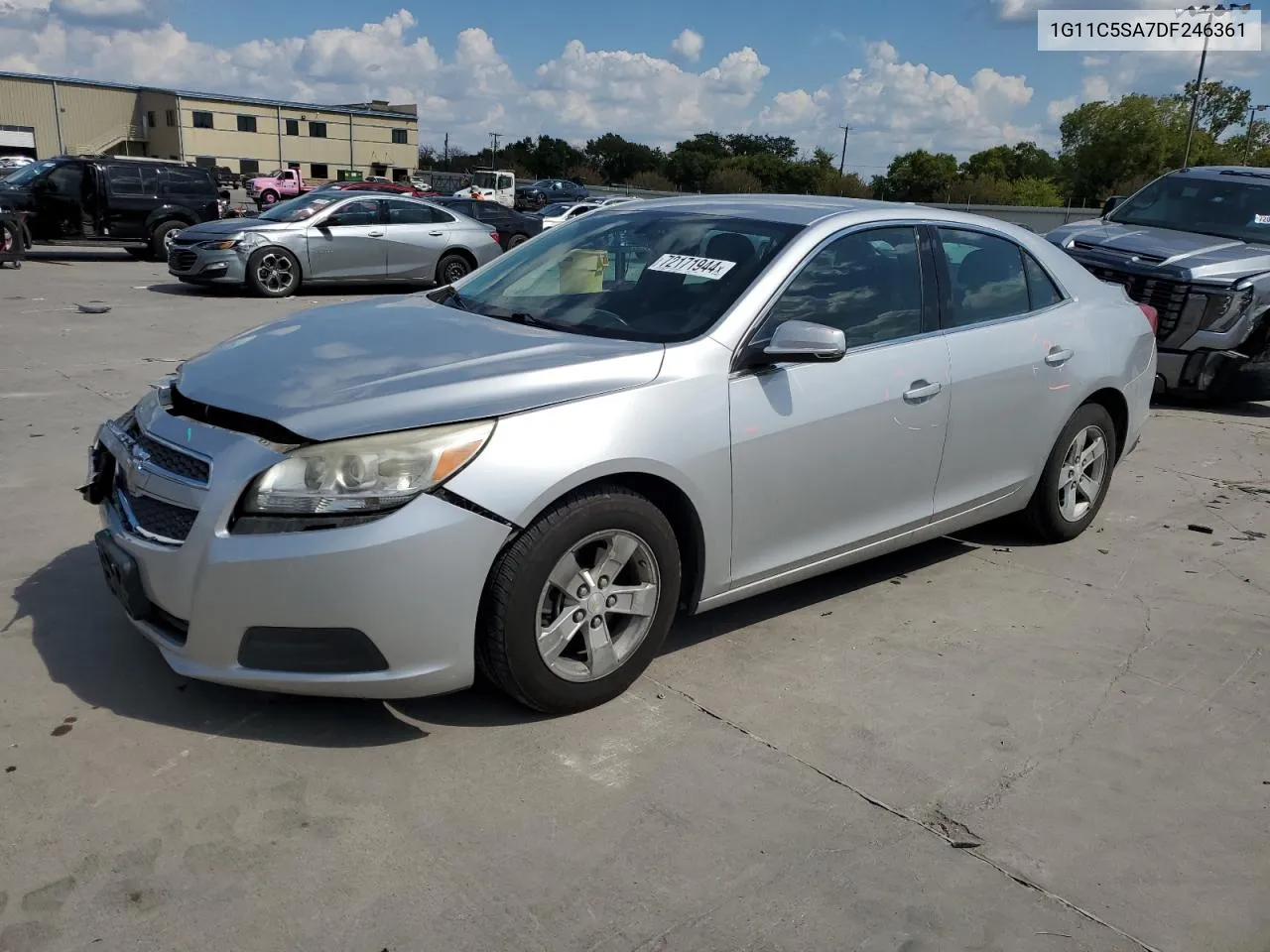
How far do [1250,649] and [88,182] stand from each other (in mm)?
18922

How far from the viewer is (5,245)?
645 inches

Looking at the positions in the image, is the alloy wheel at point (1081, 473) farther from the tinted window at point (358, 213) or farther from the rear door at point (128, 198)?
the rear door at point (128, 198)

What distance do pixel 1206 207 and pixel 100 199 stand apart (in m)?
16.6

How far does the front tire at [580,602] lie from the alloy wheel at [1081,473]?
259 cm

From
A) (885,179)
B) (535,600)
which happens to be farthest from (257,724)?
(885,179)

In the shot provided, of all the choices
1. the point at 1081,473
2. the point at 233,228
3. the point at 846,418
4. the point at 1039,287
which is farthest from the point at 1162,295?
the point at 233,228

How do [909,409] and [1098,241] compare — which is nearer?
[909,409]

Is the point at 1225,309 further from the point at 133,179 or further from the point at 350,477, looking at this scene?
the point at 133,179

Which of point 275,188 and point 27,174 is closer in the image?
point 27,174

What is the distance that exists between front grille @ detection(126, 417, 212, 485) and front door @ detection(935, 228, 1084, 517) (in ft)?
9.28

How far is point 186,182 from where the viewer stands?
62.2ft

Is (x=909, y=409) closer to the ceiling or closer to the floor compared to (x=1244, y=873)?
closer to the ceiling

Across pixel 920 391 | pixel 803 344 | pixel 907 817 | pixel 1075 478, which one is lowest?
pixel 907 817

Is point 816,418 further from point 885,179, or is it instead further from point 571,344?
point 885,179
